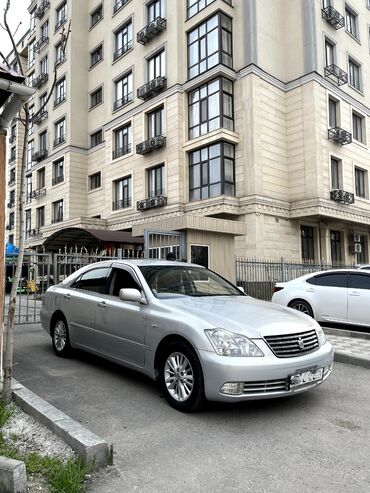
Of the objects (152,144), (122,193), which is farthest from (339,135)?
(122,193)

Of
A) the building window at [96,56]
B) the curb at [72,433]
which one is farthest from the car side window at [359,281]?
the building window at [96,56]

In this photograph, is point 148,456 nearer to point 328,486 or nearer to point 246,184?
point 328,486

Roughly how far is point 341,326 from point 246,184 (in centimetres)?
1216

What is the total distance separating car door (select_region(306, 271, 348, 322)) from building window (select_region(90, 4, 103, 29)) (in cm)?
2917

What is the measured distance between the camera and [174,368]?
4.54 m

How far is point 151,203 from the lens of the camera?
2428 centimetres

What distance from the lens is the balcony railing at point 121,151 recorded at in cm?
2772

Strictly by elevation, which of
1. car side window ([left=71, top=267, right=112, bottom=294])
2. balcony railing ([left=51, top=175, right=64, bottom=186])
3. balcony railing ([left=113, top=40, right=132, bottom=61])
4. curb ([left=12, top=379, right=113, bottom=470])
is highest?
balcony railing ([left=113, top=40, right=132, bottom=61])

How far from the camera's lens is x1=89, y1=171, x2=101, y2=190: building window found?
31820mm

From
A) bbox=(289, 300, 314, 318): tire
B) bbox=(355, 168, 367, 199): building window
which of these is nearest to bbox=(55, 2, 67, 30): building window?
bbox=(355, 168, 367, 199): building window

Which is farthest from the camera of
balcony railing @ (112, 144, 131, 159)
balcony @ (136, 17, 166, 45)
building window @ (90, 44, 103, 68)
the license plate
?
building window @ (90, 44, 103, 68)

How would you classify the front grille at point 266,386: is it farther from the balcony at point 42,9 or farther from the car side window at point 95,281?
the balcony at point 42,9

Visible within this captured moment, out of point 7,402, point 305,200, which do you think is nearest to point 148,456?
point 7,402

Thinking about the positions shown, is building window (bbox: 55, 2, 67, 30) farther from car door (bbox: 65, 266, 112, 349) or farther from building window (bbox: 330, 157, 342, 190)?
car door (bbox: 65, 266, 112, 349)
